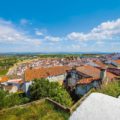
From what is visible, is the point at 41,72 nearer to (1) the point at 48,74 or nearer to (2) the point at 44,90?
(1) the point at 48,74

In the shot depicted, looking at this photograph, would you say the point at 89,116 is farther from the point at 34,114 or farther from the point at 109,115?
the point at 34,114

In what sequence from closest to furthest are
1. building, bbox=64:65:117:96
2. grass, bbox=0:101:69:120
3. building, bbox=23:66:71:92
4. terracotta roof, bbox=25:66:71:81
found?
grass, bbox=0:101:69:120 < building, bbox=64:65:117:96 < terracotta roof, bbox=25:66:71:81 < building, bbox=23:66:71:92

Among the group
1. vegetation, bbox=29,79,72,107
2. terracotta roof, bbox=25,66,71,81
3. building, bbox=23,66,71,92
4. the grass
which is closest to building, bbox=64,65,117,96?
vegetation, bbox=29,79,72,107

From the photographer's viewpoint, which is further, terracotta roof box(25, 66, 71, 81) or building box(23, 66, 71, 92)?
building box(23, 66, 71, 92)

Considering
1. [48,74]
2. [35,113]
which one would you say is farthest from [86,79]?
[35,113]

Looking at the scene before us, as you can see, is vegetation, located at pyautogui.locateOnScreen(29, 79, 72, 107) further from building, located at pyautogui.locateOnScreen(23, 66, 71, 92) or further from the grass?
building, located at pyautogui.locateOnScreen(23, 66, 71, 92)

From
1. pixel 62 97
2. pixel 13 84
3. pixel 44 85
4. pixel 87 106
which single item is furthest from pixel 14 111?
pixel 13 84

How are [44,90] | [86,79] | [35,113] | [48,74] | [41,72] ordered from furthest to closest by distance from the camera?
[48,74]
[41,72]
[86,79]
[44,90]
[35,113]

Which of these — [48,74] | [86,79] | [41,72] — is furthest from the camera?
[48,74]

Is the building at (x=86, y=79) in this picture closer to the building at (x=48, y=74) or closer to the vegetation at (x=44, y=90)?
the vegetation at (x=44, y=90)
